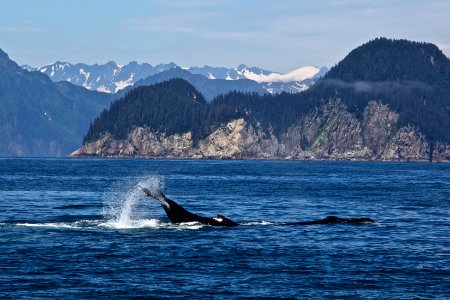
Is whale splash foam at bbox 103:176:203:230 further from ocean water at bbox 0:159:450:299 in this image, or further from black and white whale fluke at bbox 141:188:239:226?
black and white whale fluke at bbox 141:188:239:226

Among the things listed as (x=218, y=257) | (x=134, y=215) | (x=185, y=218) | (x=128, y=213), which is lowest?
(x=218, y=257)

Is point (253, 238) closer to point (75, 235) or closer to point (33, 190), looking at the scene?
point (75, 235)

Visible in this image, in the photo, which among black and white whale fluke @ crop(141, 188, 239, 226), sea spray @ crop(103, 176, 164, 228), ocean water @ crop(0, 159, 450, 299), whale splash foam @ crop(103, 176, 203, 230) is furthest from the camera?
sea spray @ crop(103, 176, 164, 228)

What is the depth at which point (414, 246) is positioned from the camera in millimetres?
55281

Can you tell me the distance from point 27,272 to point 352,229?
27.5m

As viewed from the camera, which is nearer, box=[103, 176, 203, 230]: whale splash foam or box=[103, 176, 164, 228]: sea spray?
box=[103, 176, 203, 230]: whale splash foam

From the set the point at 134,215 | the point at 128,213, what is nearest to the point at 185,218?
the point at 134,215

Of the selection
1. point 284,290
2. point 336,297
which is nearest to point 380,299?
point 336,297

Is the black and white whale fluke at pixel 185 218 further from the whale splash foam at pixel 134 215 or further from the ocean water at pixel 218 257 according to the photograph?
the ocean water at pixel 218 257

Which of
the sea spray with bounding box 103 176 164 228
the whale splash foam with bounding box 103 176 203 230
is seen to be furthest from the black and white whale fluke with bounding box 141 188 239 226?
the sea spray with bounding box 103 176 164 228

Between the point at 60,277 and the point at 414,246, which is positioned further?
the point at 414,246

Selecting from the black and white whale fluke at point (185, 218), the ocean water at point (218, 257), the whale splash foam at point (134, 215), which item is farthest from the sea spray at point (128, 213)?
the black and white whale fluke at point (185, 218)

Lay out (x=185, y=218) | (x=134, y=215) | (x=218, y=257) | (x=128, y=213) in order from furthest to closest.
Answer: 1. (x=128, y=213)
2. (x=134, y=215)
3. (x=185, y=218)
4. (x=218, y=257)

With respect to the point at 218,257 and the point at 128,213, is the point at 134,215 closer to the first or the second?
the point at 128,213
